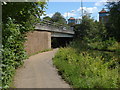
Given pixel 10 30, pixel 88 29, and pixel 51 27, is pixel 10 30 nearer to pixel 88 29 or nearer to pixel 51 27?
pixel 51 27

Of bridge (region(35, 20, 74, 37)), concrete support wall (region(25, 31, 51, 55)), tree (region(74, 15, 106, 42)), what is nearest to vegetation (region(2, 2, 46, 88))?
concrete support wall (region(25, 31, 51, 55))

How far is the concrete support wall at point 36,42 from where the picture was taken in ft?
44.5

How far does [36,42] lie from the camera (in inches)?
632

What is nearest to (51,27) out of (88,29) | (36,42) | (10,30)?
(36,42)

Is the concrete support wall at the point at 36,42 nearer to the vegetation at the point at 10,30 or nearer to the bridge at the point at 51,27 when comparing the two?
the bridge at the point at 51,27

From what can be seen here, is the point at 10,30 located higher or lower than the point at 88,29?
lower

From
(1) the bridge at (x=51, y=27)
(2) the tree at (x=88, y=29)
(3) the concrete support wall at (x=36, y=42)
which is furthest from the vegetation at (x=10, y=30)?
(2) the tree at (x=88, y=29)

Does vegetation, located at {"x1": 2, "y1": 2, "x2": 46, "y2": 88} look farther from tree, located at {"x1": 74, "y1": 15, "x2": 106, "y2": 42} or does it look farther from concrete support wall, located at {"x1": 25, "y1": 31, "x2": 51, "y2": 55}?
tree, located at {"x1": 74, "y1": 15, "x2": 106, "y2": 42}

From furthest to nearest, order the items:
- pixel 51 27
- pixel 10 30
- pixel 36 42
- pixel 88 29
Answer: pixel 88 29, pixel 51 27, pixel 36 42, pixel 10 30

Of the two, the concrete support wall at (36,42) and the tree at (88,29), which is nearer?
the concrete support wall at (36,42)

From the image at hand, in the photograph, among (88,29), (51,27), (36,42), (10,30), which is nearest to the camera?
(10,30)

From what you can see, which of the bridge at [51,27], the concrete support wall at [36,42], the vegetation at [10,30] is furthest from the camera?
the bridge at [51,27]

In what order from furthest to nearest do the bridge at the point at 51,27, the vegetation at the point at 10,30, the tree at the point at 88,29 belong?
the tree at the point at 88,29, the bridge at the point at 51,27, the vegetation at the point at 10,30

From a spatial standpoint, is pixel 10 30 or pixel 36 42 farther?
pixel 36 42
